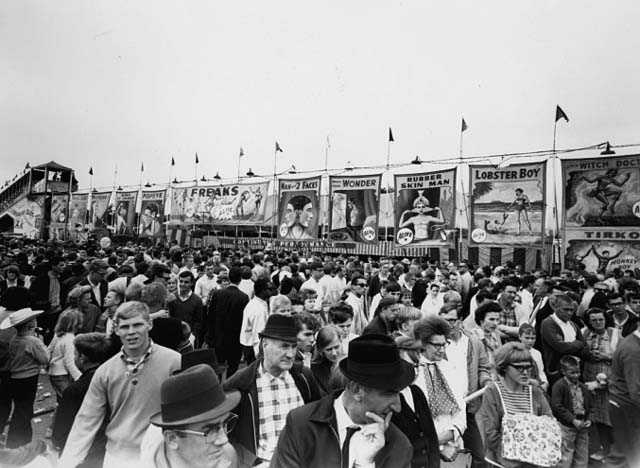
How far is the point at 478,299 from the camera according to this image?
256 inches

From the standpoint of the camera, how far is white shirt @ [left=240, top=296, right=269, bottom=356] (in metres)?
5.92

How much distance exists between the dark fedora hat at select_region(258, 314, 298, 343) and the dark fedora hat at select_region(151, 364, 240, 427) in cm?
82

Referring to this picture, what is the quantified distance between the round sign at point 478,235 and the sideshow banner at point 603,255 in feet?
10.3

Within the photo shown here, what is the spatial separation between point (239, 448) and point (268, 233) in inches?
1361

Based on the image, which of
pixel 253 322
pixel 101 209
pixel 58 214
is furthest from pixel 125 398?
pixel 58 214

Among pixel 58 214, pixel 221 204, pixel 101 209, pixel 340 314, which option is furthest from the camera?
pixel 58 214

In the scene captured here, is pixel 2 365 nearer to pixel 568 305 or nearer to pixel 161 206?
pixel 568 305

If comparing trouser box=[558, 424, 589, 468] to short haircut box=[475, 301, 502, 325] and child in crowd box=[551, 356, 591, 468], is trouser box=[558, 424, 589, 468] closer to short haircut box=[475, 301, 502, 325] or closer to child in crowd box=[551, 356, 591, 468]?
child in crowd box=[551, 356, 591, 468]

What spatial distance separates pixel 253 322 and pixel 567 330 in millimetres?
4044

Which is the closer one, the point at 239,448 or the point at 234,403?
the point at 234,403

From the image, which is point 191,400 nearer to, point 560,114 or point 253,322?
point 253,322

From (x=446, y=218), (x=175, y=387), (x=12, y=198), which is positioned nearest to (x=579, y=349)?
(x=175, y=387)

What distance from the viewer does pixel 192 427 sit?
75.6 inches

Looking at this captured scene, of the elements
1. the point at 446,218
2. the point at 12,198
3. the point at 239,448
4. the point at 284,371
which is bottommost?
the point at 239,448
